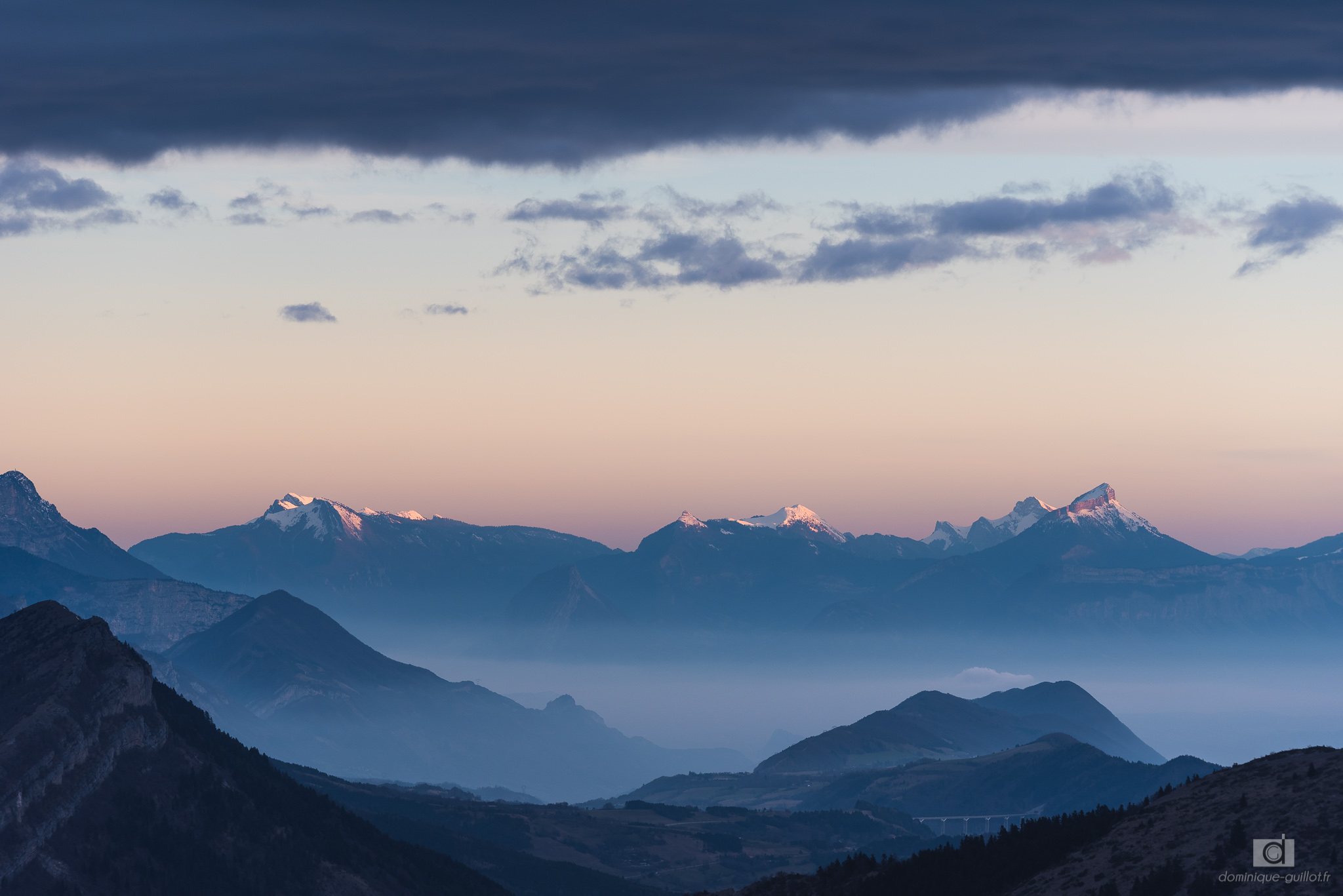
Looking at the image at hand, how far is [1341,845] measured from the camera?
19338 cm

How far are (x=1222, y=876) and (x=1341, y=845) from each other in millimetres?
14757

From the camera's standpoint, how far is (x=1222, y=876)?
196250 millimetres
